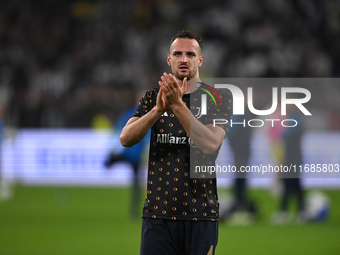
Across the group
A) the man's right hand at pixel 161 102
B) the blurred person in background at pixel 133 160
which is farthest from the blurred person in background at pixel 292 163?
the man's right hand at pixel 161 102

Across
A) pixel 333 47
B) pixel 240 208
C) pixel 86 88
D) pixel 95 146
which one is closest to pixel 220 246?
pixel 240 208

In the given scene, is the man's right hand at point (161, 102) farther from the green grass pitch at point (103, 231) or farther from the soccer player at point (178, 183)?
the green grass pitch at point (103, 231)

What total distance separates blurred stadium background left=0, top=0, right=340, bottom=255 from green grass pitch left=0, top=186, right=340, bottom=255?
2cm

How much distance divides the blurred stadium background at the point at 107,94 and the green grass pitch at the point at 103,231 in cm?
→ 2

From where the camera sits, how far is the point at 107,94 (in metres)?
18.0

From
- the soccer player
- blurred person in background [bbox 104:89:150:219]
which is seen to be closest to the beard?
the soccer player

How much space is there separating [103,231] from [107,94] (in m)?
10.6

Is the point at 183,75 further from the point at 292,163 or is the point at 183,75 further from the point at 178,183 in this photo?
the point at 292,163

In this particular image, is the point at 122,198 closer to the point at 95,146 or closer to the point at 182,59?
the point at 95,146

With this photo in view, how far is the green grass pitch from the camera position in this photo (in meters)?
6.63

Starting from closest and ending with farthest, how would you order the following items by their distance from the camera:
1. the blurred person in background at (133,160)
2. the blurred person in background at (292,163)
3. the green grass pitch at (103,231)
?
the green grass pitch at (103,231) → the blurred person in background at (133,160) → the blurred person in background at (292,163)

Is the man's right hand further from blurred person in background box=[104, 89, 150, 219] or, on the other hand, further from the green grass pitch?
blurred person in background box=[104, 89, 150, 219]

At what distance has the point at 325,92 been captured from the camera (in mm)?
16391

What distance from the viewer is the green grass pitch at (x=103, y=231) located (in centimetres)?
663
